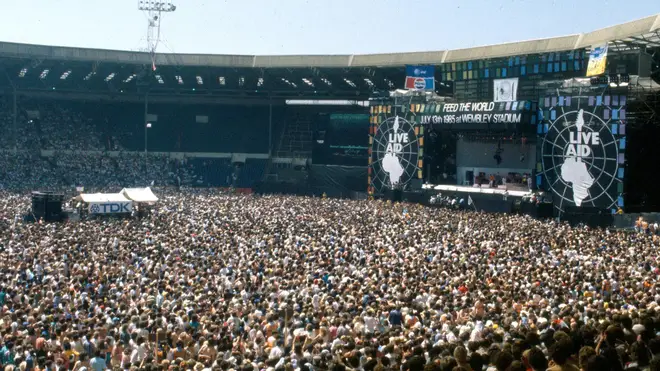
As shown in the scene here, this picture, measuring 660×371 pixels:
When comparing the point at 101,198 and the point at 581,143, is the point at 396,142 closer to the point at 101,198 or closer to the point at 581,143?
the point at 581,143

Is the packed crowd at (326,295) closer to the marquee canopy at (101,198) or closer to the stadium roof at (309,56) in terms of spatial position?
the marquee canopy at (101,198)

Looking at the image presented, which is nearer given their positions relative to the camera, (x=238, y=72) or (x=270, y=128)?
(x=238, y=72)

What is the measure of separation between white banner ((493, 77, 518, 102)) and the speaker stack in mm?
21053

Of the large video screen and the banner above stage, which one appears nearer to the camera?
the banner above stage

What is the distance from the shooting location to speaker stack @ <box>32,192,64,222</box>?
31.8 metres

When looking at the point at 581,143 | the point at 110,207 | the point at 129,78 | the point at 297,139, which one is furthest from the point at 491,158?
the point at 129,78

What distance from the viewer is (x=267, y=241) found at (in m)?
26.0

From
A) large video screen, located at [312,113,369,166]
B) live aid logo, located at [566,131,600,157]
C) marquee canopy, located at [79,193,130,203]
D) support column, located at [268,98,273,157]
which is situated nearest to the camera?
live aid logo, located at [566,131,600,157]

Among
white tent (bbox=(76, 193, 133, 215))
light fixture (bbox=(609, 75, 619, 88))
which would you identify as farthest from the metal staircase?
light fixture (bbox=(609, 75, 619, 88))

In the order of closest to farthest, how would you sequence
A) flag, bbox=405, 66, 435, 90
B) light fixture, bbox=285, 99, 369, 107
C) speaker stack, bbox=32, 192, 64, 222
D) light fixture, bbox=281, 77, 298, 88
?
speaker stack, bbox=32, 192, 64, 222 < flag, bbox=405, 66, 435, 90 < light fixture, bbox=281, 77, 298, 88 < light fixture, bbox=285, 99, 369, 107

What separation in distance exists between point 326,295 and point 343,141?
40.1 meters

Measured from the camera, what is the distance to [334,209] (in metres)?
35.5

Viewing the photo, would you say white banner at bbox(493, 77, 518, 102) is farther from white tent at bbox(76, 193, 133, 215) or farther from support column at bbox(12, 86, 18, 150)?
support column at bbox(12, 86, 18, 150)

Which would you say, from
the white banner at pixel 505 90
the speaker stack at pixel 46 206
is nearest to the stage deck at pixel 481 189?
the white banner at pixel 505 90
